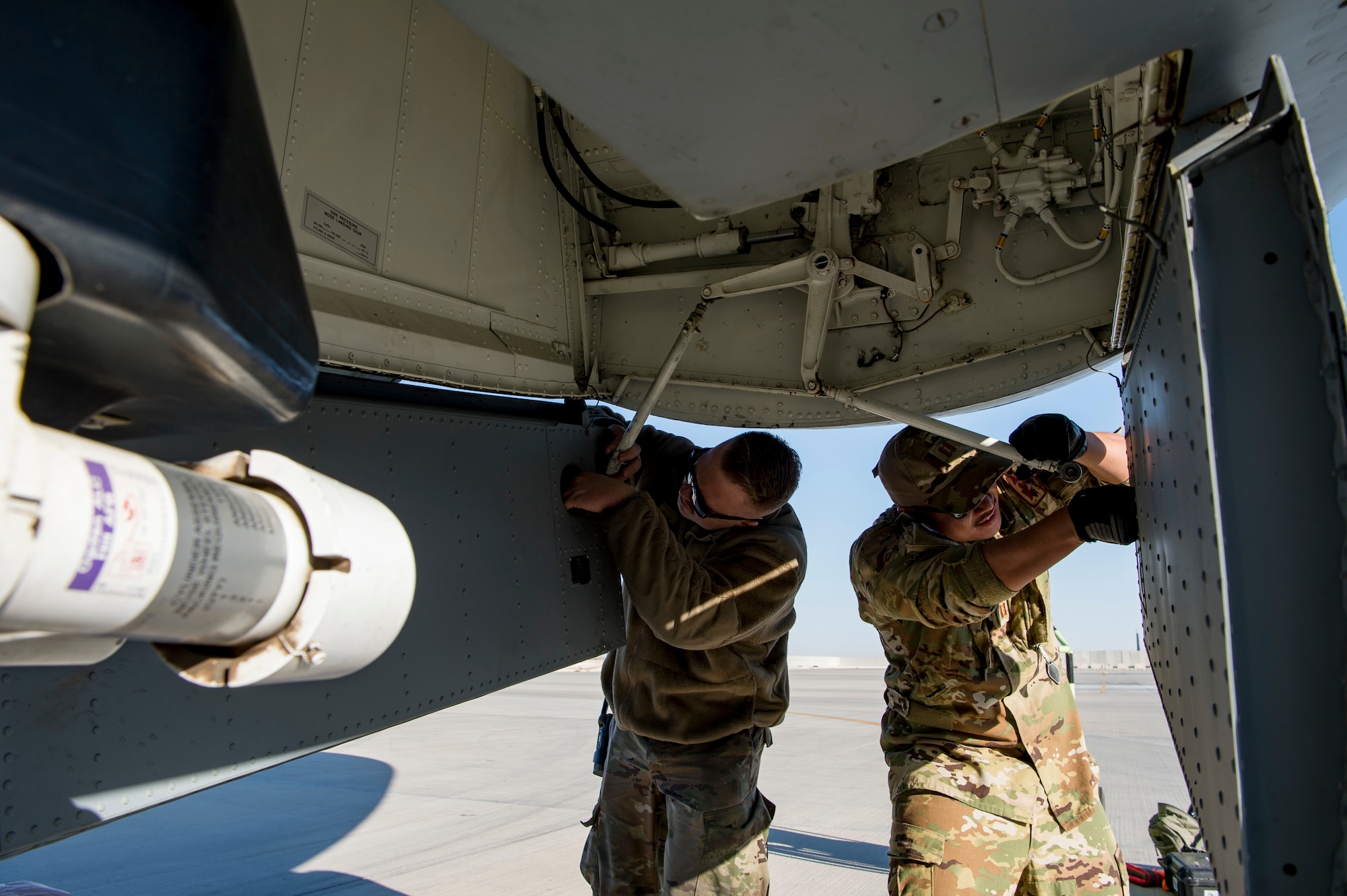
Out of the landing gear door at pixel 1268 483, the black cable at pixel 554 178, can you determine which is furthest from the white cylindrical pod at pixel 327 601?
the black cable at pixel 554 178

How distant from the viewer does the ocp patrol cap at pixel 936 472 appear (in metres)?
3.18

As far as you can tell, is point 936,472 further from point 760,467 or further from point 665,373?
point 665,373

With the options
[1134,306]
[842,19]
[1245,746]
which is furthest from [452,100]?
[1245,746]

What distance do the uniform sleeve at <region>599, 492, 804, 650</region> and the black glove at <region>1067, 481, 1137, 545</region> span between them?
119 cm

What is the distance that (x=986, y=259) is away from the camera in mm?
3236

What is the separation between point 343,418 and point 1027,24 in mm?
1961

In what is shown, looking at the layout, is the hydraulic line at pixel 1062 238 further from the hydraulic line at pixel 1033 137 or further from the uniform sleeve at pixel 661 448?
the uniform sleeve at pixel 661 448

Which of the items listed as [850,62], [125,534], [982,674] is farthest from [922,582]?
[125,534]

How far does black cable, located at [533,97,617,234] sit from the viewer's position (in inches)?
122

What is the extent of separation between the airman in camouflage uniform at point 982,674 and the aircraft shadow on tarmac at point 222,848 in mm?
2830

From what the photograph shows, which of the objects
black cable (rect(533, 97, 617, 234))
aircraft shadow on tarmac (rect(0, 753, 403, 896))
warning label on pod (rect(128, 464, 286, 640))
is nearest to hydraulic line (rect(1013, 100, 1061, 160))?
black cable (rect(533, 97, 617, 234))

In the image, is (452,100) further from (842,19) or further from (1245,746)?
(1245,746)

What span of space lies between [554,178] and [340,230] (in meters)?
1.11

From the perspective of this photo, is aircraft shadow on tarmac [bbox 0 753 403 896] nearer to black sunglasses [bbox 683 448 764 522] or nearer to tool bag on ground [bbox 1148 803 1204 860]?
black sunglasses [bbox 683 448 764 522]
